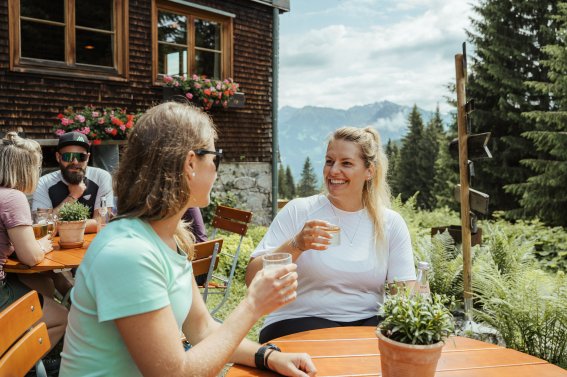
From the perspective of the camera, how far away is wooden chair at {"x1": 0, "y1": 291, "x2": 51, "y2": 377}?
1.48 m

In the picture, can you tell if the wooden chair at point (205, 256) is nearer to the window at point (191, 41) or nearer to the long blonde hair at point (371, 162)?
the long blonde hair at point (371, 162)

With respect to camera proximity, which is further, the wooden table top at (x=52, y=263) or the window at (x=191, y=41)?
the window at (x=191, y=41)

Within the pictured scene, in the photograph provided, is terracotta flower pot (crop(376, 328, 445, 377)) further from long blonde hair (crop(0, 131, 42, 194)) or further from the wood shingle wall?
the wood shingle wall

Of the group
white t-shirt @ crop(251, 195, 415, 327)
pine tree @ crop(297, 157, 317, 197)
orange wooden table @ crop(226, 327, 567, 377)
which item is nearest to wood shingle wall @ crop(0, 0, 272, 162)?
white t-shirt @ crop(251, 195, 415, 327)

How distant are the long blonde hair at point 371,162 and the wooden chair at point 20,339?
1779mm

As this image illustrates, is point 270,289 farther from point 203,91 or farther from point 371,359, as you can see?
point 203,91

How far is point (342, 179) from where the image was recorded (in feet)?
9.07

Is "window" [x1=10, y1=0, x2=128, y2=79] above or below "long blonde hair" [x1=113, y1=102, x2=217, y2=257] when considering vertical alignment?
above

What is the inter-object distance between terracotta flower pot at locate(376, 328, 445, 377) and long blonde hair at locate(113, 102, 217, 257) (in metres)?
0.76

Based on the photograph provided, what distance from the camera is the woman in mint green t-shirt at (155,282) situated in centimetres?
125

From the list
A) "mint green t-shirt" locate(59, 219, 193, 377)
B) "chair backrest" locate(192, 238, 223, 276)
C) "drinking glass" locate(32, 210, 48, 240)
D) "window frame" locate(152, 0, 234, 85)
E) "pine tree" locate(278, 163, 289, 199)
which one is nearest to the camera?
"mint green t-shirt" locate(59, 219, 193, 377)

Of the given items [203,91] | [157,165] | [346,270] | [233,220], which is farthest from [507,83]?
[157,165]

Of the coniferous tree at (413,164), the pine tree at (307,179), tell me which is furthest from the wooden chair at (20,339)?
the pine tree at (307,179)

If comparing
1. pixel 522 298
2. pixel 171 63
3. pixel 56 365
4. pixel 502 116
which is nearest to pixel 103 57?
pixel 171 63
